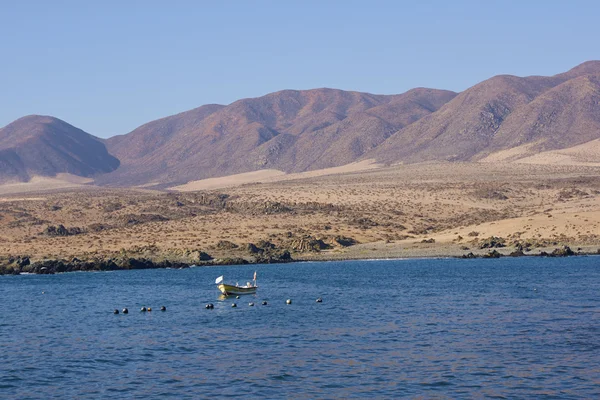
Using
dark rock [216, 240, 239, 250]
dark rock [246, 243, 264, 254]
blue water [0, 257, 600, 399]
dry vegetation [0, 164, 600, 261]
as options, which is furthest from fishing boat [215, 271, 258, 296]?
dark rock [216, 240, 239, 250]

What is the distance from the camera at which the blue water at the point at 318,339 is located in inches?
1177

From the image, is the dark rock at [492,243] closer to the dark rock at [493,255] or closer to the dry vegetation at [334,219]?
the dry vegetation at [334,219]

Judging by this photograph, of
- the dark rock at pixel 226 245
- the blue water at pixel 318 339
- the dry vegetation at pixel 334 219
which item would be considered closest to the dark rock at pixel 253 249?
the dry vegetation at pixel 334 219

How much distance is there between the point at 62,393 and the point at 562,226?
257ft

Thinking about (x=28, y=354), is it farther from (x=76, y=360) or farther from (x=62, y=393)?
(x=62, y=393)

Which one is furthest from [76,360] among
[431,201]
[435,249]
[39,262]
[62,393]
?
[431,201]

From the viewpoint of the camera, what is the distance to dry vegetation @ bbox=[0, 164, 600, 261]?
313ft

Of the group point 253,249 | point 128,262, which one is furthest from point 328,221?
point 128,262

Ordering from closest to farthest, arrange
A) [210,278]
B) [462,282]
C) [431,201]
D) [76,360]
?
[76,360] < [462,282] < [210,278] < [431,201]

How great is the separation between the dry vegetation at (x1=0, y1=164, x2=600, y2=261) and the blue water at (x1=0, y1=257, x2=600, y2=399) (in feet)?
89.8

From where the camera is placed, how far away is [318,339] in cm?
3925

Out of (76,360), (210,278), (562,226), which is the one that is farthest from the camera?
(562,226)

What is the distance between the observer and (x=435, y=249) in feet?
298

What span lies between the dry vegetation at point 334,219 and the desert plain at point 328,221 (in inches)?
6.4
